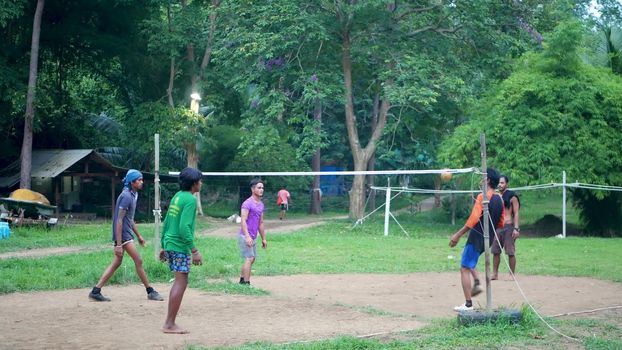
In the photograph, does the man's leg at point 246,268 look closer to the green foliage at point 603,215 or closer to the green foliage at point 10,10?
the green foliage at point 10,10

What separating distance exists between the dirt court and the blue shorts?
0.74 metres

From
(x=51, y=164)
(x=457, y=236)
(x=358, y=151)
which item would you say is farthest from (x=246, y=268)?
(x=51, y=164)

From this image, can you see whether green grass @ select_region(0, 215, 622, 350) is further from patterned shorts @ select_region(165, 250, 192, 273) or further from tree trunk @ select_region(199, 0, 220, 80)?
tree trunk @ select_region(199, 0, 220, 80)

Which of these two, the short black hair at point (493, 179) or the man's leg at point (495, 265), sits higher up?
the short black hair at point (493, 179)

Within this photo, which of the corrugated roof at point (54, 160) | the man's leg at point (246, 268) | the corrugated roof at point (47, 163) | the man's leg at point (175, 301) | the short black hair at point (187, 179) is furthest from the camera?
the corrugated roof at point (47, 163)

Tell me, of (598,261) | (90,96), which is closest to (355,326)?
(598,261)

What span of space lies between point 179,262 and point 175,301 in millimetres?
431

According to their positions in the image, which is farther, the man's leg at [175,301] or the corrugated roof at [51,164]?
the corrugated roof at [51,164]

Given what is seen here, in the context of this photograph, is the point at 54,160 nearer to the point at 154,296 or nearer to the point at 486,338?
the point at 154,296

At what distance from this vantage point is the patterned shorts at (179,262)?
8992 mm

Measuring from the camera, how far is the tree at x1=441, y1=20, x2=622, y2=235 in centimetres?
2702

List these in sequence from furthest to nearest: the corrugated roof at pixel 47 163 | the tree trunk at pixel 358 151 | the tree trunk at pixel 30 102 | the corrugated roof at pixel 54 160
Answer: the tree trunk at pixel 358 151 → the corrugated roof at pixel 47 163 → the corrugated roof at pixel 54 160 → the tree trunk at pixel 30 102

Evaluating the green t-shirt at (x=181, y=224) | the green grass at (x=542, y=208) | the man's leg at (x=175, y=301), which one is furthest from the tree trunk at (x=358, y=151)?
the man's leg at (x=175, y=301)

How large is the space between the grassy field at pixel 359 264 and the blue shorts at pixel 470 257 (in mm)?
1103
